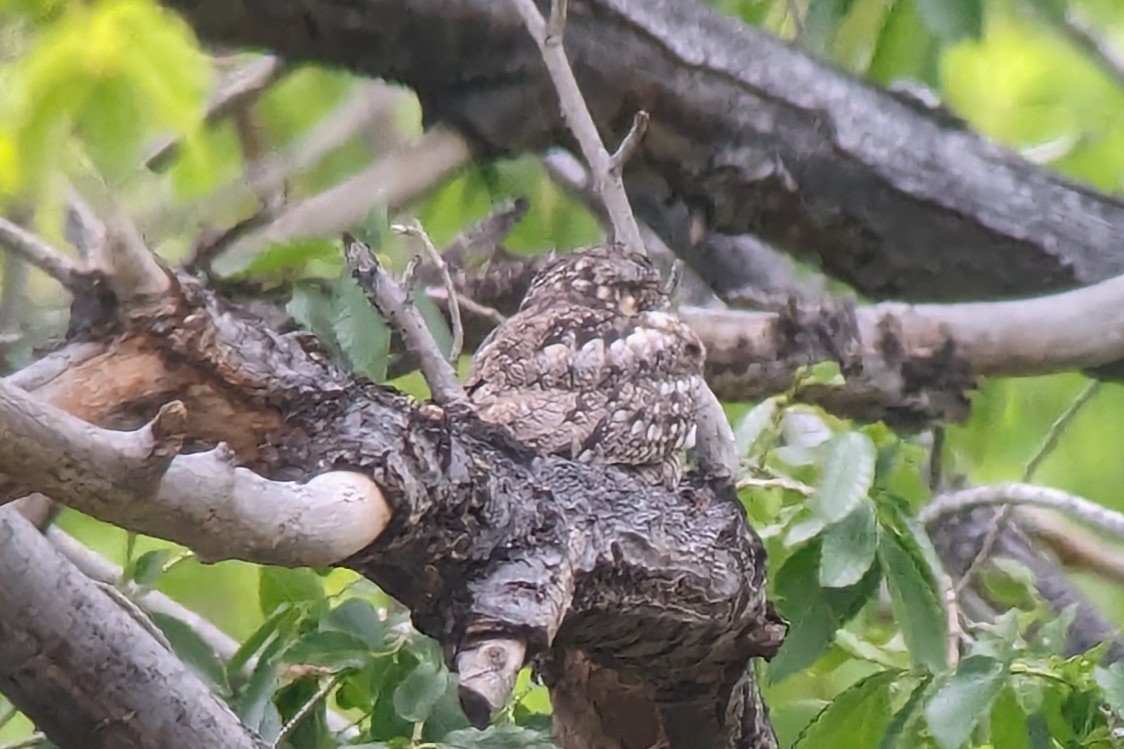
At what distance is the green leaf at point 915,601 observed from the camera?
1.21m

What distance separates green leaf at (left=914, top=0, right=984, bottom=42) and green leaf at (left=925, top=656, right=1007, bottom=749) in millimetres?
699

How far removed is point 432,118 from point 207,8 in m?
0.32

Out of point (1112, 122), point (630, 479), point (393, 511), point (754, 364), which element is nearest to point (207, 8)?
point (754, 364)

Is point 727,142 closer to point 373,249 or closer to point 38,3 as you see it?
point 373,249

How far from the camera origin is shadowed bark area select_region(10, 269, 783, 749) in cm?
73

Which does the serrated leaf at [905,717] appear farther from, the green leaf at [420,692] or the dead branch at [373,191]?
the dead branch at [373,191]

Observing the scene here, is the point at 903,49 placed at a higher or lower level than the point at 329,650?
higher

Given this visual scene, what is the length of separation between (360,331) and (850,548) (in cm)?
43

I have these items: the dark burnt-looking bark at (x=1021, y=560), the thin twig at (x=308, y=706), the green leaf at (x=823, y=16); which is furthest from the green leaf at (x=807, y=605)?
the dark burnt-looking bark at (x=1021, y=560)

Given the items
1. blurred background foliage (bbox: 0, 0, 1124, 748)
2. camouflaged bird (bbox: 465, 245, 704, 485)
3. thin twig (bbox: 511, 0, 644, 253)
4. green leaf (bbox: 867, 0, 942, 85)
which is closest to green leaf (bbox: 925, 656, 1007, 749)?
blurred background foliage (bbox: 0, 0, 1124, 748)

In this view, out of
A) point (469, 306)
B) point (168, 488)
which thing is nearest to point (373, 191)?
point (469, 306)

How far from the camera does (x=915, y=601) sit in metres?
1.23

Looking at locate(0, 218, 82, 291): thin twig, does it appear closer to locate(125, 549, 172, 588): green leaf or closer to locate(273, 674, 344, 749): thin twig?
locate(125, 549, 172, 588): green leaf

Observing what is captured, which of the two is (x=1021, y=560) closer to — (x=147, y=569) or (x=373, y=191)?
(x=373, y=191)
